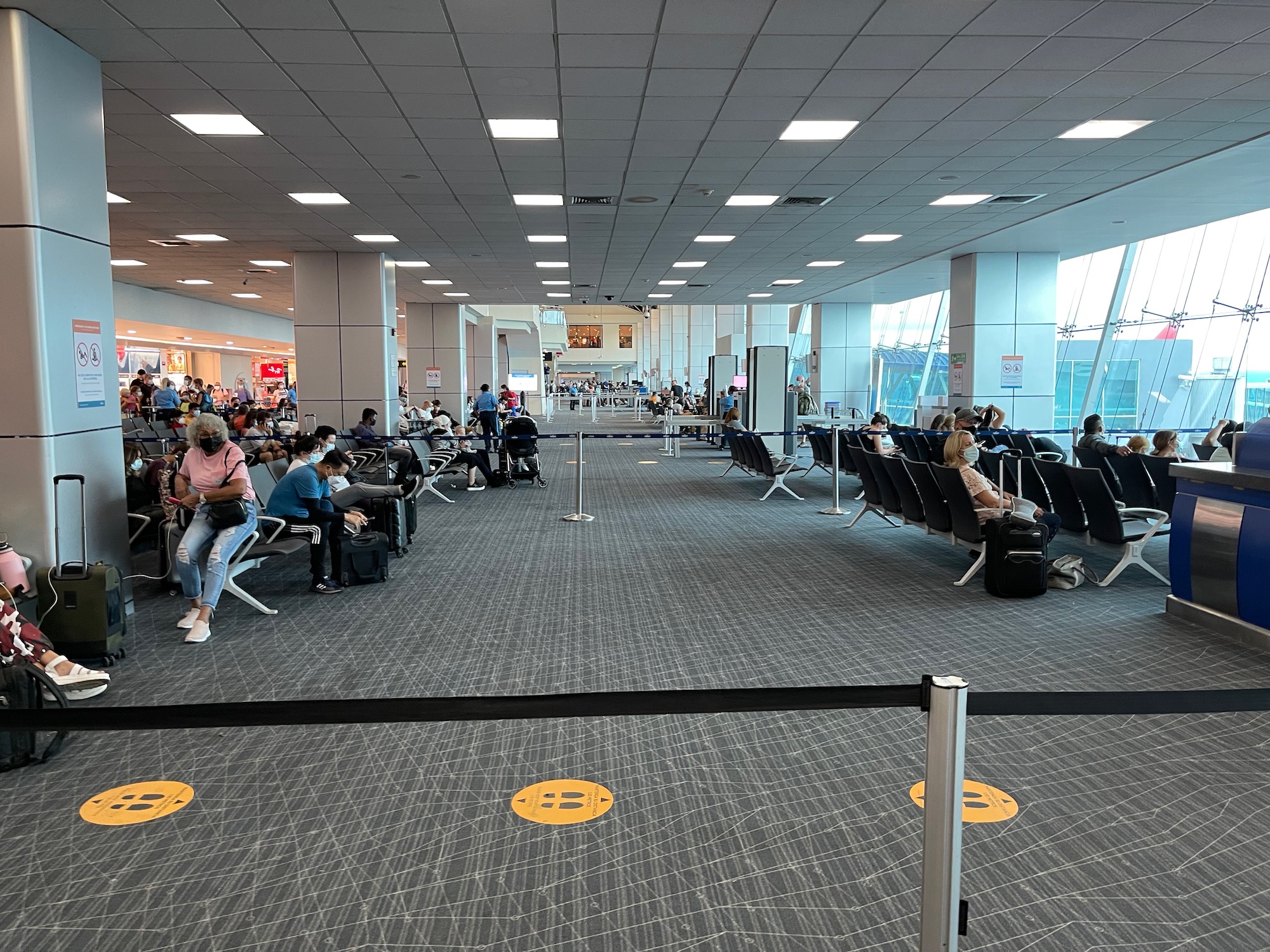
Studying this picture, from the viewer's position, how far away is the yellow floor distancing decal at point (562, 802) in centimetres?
314

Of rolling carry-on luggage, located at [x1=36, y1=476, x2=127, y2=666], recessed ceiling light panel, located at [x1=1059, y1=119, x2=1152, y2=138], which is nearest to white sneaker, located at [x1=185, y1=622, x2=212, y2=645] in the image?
rolling carry-on luggage, located at [x1=36, y1=476, x2=127, y2=666]

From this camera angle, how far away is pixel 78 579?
15.9 ft

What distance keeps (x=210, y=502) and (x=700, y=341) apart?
127ft

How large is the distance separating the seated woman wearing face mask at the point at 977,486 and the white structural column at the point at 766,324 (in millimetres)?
22069

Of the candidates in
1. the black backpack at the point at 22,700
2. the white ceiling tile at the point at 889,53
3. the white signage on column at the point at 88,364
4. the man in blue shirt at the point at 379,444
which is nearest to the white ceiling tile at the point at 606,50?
the white ceiling tile at the point at 889,53

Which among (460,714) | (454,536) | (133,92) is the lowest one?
(454,536)

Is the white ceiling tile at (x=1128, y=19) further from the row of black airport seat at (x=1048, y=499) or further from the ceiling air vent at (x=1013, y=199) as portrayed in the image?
the ceiling air vent at (x=1013, y=199)

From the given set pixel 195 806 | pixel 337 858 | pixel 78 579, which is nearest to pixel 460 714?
pixel 337 858

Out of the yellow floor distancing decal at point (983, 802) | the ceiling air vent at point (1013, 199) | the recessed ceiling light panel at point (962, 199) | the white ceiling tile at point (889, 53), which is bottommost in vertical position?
Result: the yellow floor distancing decal at point (983, 802)

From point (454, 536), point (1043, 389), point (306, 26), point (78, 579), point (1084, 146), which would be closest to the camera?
point (78, 579)

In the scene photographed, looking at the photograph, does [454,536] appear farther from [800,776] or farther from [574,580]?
[800,776]

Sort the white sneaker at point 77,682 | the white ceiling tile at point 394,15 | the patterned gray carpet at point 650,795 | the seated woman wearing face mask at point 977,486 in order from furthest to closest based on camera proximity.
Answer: the seated woman wearing face mask at point 977,486, the white ceiling tile at point 394,15, the white sneaker at point 77,682, the patterned gray carpet at point 650,795

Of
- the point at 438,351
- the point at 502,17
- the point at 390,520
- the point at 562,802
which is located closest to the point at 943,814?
the point at 562,802

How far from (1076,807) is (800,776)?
1.00 metres
